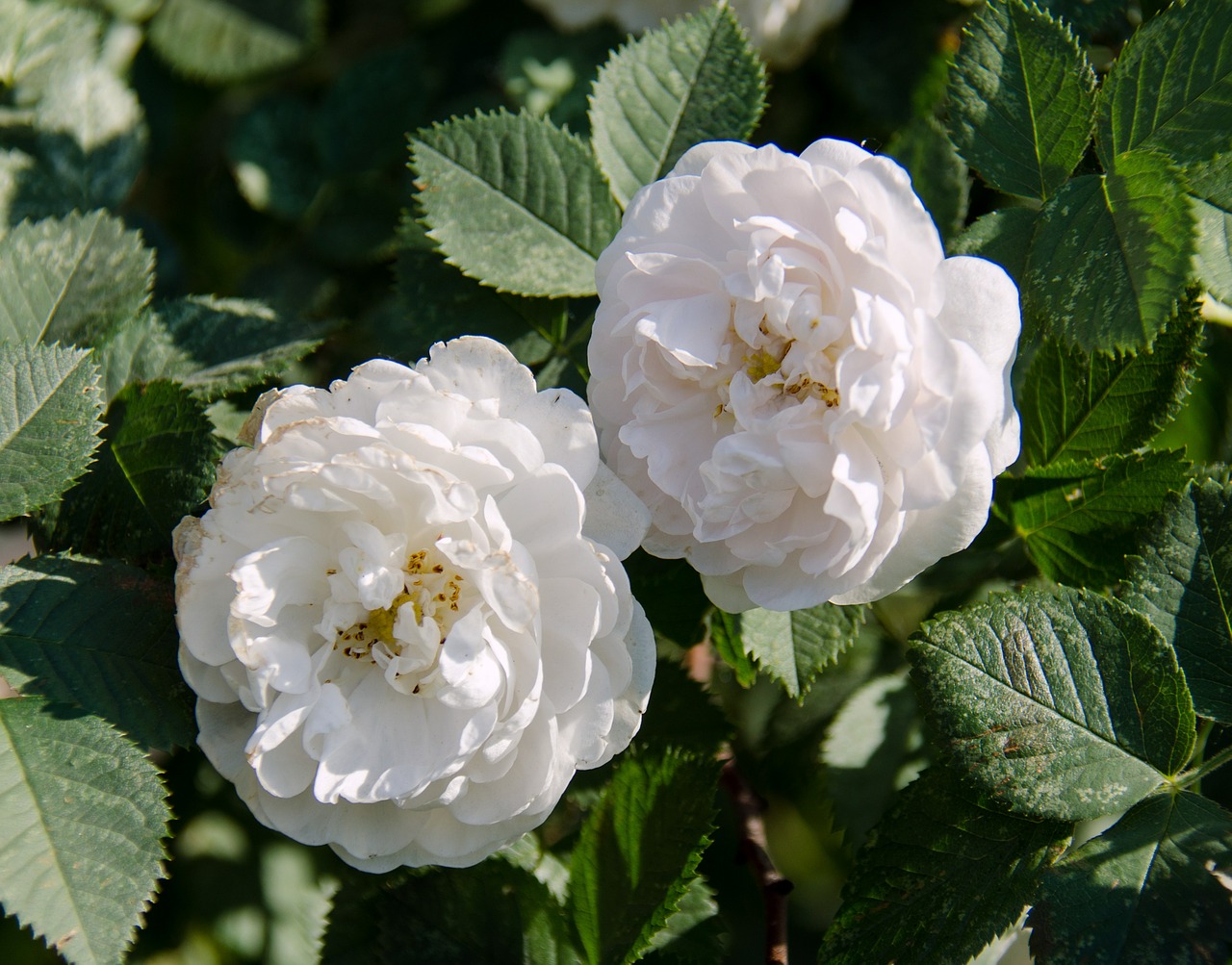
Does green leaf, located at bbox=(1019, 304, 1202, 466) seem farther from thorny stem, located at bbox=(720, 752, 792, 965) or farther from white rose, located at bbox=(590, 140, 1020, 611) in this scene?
thorny stem, located at bbox=(720, 752, 792, 965)

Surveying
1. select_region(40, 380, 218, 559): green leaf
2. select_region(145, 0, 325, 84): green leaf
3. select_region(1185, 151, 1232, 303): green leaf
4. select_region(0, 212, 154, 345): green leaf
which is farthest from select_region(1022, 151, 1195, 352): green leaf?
select_region(145, 0, 325, 84): green leaf

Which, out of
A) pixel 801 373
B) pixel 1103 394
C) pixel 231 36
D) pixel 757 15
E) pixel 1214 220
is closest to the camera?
pixel 801 373

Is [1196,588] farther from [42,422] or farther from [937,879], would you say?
[42,422]

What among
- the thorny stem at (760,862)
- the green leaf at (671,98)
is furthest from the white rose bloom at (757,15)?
the thorny stem at (760,862)

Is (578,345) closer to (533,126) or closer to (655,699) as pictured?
(533,126)

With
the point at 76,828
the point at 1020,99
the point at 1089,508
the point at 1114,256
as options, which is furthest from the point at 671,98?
the point at 76,828

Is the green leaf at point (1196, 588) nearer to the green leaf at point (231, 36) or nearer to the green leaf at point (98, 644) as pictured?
the green leaf at point (98, 644)
